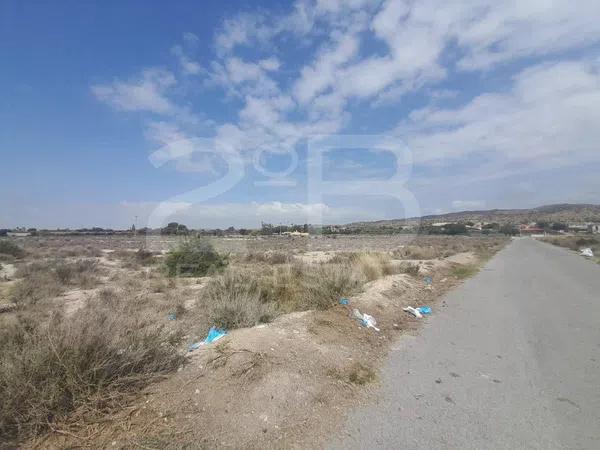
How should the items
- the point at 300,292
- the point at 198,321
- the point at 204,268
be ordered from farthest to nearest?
the point at 204,268 < the point at 300,292 < the point at 198,321

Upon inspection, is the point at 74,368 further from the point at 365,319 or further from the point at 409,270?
the point at 409,270

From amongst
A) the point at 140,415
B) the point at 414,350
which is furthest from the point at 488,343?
the point at 140,415

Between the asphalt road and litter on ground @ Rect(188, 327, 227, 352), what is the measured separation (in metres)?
2.69

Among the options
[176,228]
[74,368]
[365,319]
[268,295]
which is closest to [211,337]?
[74,368]

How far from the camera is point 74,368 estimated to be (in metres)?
3.45

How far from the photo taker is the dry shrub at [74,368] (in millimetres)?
3062

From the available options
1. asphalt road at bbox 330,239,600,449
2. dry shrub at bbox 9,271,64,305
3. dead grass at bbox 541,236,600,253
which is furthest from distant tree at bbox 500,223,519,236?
dry shrub at bbox 9,271,64,305

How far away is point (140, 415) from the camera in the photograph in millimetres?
3395

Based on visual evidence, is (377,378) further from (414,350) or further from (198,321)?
(198,321)

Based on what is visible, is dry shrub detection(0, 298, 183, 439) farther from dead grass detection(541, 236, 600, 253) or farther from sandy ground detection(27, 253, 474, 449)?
dead grass detection(541, 236, 600, 253)

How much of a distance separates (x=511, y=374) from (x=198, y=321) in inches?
239

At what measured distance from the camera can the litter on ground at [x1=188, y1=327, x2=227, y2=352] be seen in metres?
5.27

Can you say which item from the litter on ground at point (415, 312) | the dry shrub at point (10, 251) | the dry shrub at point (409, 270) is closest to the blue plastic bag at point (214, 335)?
the litter on ground at point (415, 312)

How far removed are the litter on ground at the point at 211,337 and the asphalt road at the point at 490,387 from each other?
269cm
